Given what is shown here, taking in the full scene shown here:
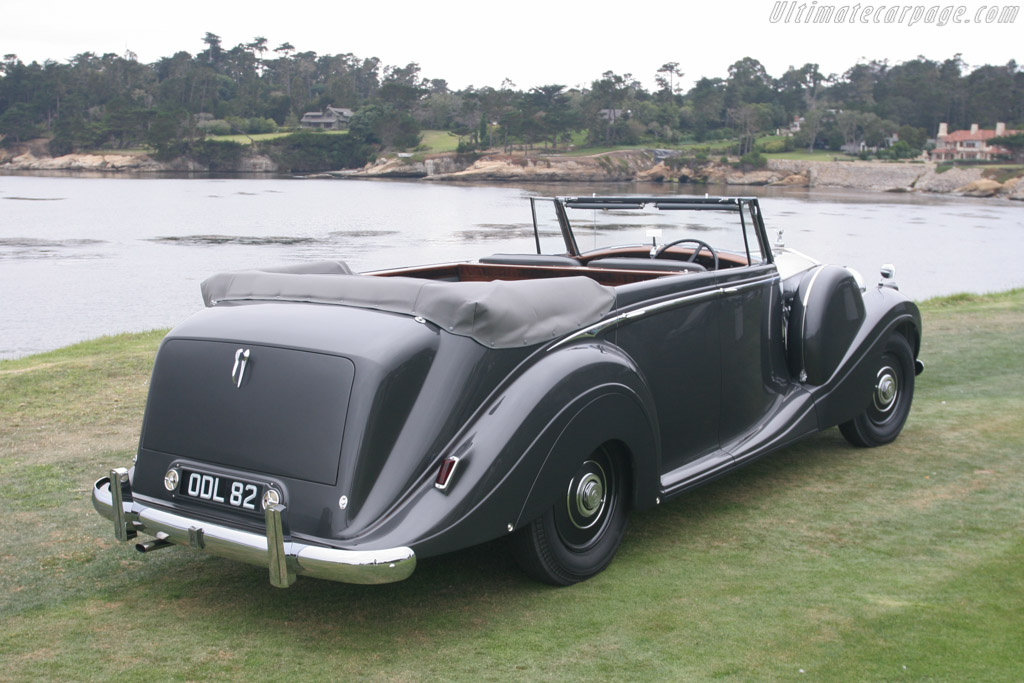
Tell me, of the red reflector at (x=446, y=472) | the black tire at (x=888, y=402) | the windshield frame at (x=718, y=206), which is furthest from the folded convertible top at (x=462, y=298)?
the black tire at (x=888, y=402)

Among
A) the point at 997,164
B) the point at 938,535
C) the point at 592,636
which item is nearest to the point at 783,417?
the point at 938,535

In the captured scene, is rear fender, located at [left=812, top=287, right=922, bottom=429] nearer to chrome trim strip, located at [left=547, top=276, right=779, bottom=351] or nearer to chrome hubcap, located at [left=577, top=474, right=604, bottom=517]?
chrome trim strip, located at [left=547, top=276, right=779, bottom=351]

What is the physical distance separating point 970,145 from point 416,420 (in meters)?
111

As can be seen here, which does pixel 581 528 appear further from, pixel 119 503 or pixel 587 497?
pixel 119 503

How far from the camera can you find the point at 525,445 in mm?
3320

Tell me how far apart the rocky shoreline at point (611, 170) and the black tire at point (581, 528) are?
293 feet

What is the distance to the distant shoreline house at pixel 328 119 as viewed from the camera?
403 ft

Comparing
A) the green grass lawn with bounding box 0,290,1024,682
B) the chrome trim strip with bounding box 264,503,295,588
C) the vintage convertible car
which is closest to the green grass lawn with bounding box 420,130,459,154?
the green grass lawn with bounding box 0,290,1024,682

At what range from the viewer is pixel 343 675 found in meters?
2.93

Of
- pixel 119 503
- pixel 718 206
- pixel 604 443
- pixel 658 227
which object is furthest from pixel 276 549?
pixel 658 227

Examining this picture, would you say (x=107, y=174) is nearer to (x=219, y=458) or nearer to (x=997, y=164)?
(x=997, y=164)

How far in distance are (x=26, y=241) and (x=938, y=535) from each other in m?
32.2

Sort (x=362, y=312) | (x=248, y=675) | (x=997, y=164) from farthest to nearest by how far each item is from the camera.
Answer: (x=997, y=164) < (x=362, y=312) < (x=248, y=675)

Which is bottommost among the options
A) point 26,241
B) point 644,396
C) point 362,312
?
point 26,241
